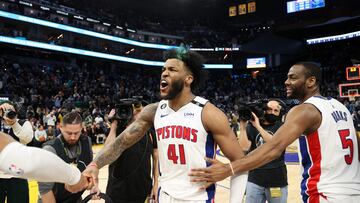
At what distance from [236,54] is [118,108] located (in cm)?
3777

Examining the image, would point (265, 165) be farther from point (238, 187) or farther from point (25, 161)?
point (25, 161)

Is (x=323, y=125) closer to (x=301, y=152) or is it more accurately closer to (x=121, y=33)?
(x=301, y=152)

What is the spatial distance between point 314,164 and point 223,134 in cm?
76

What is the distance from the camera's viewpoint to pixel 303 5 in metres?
31.9

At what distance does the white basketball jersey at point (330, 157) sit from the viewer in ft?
8.88

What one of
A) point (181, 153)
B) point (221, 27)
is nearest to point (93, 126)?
point (181, 153)

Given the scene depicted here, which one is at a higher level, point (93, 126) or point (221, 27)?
point (221, 27)

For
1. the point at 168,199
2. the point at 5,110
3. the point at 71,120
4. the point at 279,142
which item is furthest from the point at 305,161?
the point at 5,110

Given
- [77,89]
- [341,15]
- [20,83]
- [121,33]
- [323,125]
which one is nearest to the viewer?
[323,125]

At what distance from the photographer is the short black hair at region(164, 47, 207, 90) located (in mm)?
3070

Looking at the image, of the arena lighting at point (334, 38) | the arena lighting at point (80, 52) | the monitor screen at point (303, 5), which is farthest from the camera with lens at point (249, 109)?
the arena lighting at point (334, 38)

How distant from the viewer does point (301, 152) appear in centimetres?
285

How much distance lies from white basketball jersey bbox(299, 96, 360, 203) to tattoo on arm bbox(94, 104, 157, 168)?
1.34 m

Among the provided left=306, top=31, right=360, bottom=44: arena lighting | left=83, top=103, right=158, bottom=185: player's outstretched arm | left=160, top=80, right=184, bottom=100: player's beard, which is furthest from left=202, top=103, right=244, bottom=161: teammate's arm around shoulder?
left=306, top=31, right=360, bottom=44: arena lighting
